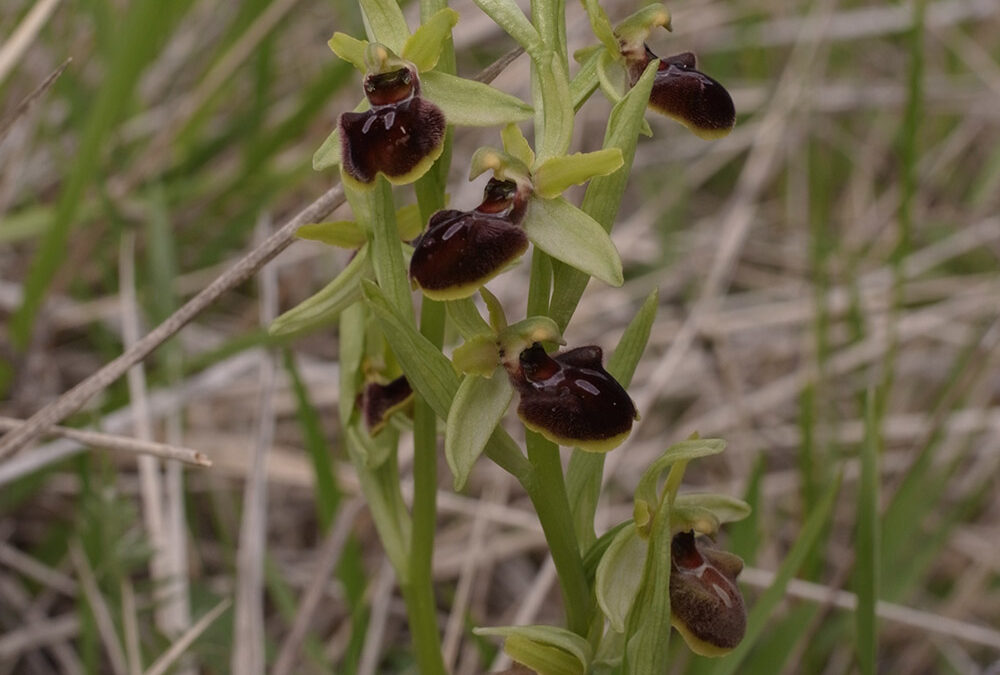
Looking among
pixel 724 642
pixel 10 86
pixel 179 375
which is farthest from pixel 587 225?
pixel 10 86

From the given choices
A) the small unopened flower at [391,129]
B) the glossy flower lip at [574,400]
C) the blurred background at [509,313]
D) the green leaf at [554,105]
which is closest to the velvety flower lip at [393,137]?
the small unopened flower at [391,129]

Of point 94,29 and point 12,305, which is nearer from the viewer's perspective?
point 12,305

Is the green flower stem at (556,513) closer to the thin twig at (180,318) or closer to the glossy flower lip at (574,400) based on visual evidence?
the glossy flower lip at (574,400)

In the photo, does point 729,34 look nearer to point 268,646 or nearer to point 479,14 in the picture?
Answer: point 479,14

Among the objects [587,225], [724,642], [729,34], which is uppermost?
[587,225]

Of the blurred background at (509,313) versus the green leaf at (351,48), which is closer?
the green leaf at (351,48)

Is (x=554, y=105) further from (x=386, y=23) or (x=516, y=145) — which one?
(x=386, y=23)
